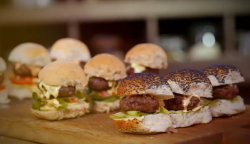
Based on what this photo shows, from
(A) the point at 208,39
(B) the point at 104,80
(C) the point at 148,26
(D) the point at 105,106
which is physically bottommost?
(D) the point at 105,106

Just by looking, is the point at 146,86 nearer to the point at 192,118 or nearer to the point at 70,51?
the point at 192,118

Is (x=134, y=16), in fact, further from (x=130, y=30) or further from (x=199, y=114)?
(x=199, y=114)

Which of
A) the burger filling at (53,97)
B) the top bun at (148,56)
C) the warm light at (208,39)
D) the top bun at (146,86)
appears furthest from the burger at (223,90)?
the warm light at (208,39)

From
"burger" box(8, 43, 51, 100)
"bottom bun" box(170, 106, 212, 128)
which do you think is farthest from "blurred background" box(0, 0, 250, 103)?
"bottom bun" box(170, 106, 212, 128)

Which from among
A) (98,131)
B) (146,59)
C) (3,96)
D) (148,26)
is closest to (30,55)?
(3,96)

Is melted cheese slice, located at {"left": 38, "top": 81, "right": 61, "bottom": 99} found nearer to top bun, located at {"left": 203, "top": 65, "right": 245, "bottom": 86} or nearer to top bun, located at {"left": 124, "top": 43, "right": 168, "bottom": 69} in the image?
top bun, located at {"left": 124, "top": 43, "right": 168, "bottom": 69}

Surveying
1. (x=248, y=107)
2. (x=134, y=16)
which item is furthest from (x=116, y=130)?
(x=134, y=16)
